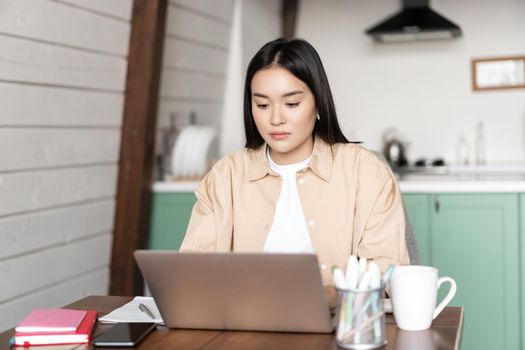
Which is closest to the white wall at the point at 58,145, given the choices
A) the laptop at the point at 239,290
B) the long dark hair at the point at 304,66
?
the long dark hair at the point at 304,66

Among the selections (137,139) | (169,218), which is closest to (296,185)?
(137,139)

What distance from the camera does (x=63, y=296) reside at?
2910 mm

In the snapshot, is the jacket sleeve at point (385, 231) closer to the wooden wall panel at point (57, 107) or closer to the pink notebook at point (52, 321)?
the pink notebook at point (52, 321)

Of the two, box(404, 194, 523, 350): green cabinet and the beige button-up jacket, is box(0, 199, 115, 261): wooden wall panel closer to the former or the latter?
the beige button-up jacket

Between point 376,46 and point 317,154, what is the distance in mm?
3320

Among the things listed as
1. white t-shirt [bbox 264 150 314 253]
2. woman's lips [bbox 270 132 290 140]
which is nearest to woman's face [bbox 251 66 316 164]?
woman's lips [bbox 270 132 290 140]

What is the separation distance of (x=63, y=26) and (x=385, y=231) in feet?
4.88

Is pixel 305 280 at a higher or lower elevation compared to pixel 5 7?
lower

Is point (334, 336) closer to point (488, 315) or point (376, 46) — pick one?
point (488, 315)

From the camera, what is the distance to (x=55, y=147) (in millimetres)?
2736

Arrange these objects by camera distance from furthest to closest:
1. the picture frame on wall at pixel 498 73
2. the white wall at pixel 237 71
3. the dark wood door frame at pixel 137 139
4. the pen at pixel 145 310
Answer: the picture frame on wall at pixel 498 73 < the white wall at pixel 237 71 < the dark wood door frame at pixel 137 139 < the pen at pixel 145 310

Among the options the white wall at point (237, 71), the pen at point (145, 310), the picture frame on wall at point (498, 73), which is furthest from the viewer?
the picture frame on wall at point (498, 73)

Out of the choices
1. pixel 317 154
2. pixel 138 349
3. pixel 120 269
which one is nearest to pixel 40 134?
pixel 120 269

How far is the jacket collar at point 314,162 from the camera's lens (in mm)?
1941
